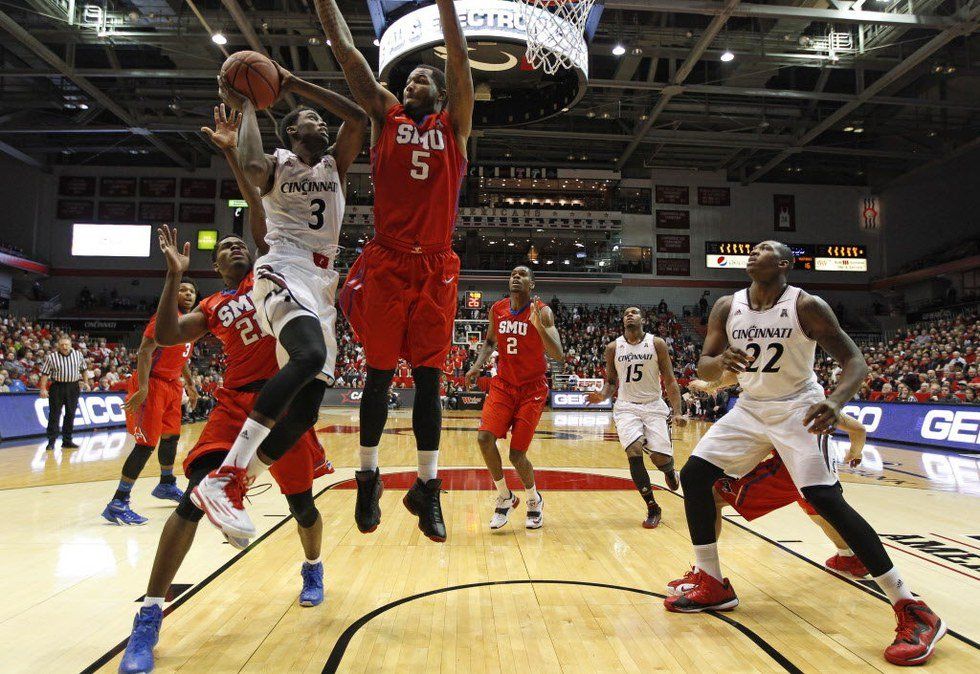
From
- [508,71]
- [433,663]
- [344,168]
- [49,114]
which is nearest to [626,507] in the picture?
[433,663]

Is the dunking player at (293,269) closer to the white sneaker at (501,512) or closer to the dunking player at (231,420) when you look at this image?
the dunking player at (231,420)

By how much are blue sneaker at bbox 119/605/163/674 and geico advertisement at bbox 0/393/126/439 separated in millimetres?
9760

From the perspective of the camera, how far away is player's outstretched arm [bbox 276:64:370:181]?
3.19 m

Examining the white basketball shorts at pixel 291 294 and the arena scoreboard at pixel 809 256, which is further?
the arena scoreboard at pixel 809 256

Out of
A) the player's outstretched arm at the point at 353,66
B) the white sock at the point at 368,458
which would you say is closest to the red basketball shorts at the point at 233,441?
the white sock at the point at 368,458

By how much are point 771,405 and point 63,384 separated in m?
10.8

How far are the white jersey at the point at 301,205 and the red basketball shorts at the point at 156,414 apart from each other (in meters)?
3.22

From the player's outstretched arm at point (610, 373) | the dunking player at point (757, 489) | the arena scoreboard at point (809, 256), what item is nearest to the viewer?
the dunking player at point (757, 489)

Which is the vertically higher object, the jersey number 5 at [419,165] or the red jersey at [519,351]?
the jersey number 5 at [419,165]

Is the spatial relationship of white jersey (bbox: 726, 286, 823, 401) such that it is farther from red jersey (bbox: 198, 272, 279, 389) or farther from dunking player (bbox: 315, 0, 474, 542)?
red jersey (bbox: 198, 272, 279, 389)

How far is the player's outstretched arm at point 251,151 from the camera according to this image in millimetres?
3047

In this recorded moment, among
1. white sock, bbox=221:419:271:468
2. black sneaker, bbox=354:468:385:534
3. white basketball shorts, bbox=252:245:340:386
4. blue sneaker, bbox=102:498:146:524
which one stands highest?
white basketball shorts, bbox=252:245:340:386

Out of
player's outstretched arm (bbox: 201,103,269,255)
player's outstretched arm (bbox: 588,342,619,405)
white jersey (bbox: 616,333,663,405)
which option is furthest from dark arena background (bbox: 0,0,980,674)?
player's outstretched arm (bbox: 201,103,269,255)

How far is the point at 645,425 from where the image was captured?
637cm
